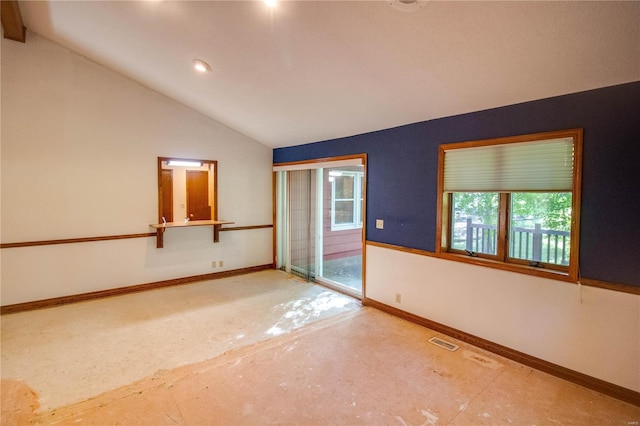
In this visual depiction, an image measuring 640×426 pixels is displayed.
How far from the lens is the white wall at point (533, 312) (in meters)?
2.32

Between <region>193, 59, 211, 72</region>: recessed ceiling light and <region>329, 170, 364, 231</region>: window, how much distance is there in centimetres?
345

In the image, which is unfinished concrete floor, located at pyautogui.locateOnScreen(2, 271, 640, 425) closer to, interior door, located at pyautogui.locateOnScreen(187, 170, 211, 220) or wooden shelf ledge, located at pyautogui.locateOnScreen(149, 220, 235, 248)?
wooden shelf ledge, located at pyautogui.locateOnScreen(149, 220, 235, 248)

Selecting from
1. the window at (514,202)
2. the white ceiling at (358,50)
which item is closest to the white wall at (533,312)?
the window at (514,202)

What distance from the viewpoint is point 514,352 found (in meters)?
2.82

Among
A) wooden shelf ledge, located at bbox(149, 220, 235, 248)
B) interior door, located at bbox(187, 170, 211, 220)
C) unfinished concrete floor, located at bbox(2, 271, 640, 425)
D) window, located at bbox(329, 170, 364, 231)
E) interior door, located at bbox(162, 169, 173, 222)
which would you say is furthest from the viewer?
window, located at bbox(329, 170, 364, 231)

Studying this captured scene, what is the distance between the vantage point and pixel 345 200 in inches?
272

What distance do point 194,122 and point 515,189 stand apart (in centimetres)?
433

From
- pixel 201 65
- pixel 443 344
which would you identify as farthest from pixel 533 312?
pixel 201 65

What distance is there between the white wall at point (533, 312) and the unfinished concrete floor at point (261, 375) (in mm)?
200

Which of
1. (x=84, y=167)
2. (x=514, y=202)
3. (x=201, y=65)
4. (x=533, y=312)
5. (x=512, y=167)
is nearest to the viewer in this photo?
(x=533, y=312)

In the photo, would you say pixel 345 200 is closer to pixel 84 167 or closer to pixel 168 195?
pixel 168 195

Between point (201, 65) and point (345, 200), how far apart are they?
4.15 m

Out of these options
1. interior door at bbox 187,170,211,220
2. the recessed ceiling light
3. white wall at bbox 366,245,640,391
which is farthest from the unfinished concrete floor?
the recessed ceiling light

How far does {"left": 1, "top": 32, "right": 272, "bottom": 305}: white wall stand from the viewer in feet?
12.4
